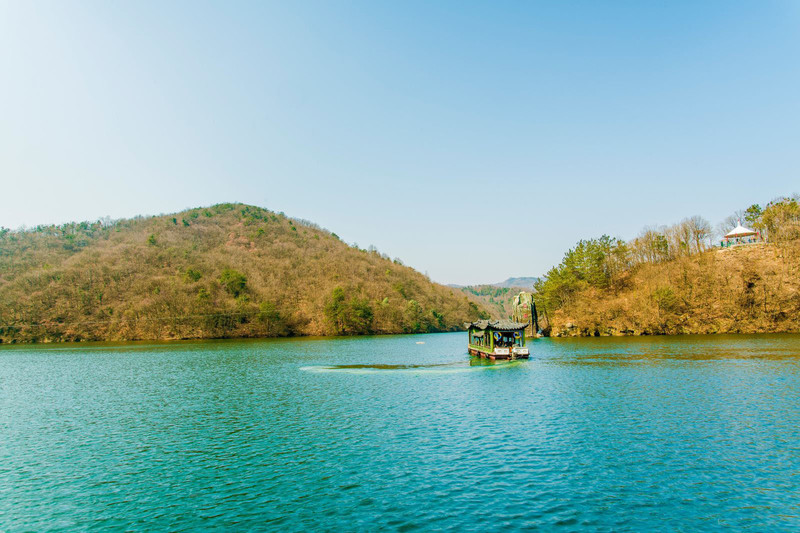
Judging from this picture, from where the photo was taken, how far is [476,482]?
14.8m

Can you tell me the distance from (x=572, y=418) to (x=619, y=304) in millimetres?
70422

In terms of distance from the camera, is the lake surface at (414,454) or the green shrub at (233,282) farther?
the green shrub at (233,282)

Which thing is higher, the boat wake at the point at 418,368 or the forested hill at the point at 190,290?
the forested hill at the point at 190,290

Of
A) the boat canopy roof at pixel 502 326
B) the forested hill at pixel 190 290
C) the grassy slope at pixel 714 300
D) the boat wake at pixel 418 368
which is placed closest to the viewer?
the boat wake at pixel 418 368

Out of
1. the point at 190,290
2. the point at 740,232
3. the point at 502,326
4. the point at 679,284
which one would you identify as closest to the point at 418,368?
the point at 502,326

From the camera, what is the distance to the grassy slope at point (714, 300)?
76625mm

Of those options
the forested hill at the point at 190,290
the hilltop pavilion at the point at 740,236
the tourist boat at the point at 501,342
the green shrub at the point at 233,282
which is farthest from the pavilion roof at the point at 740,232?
the green shrub at the point at 233,282

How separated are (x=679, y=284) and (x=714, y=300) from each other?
6195 millimetres

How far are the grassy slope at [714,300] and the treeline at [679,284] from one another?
0.15m

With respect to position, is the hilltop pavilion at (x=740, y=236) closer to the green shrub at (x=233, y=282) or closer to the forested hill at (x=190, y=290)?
the forested hill at (x=190, y=290)

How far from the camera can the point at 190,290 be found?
12312 centimetres

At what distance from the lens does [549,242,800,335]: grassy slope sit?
251ft

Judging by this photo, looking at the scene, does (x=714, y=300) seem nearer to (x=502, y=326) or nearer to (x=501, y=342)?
(x=501, y=342)

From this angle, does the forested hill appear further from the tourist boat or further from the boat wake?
the boat wake
